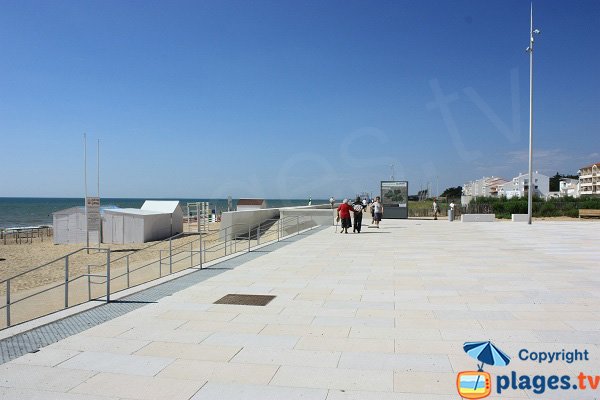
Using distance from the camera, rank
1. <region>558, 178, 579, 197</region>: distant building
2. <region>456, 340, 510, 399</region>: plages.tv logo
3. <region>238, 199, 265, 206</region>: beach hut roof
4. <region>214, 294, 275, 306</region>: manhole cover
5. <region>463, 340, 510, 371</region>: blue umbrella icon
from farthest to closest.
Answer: <region>558, 178, 579, 197</region>: distant building, <region>238, 199, 265, 206</region>: beach hut roof, <region>214, 294, 275, 306</region>: manhole cover, <region>463, 340, 510, 371</region>: blue umbrella icon, <region>456, 340, 510, 399</region>: plages.tv logo

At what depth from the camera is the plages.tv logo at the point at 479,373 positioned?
3.76 metres

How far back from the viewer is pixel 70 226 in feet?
89.5

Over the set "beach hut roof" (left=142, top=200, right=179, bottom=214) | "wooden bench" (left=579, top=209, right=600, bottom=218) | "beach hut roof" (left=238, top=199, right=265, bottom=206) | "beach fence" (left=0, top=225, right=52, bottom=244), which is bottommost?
"beach fence" (left=0, top=225, right=52, bottom=244)

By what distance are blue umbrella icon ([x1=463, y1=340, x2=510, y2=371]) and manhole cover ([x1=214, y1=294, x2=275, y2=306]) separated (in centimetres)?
309

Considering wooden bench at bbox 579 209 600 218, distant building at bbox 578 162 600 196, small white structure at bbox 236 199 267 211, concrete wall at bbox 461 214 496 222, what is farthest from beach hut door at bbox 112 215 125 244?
distant building at bbox 578 162 600 196

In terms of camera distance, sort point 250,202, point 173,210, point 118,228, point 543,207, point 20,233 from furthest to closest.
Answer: point 250,202 < point 20,233 < point 543,207 < point 173,210 < point 118,228

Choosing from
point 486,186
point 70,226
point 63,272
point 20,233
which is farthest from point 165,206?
point 486,186

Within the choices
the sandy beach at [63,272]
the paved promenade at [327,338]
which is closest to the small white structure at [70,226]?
the sandy beach at [63,272]

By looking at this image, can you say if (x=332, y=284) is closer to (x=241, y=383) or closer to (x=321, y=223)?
(x=241, y=383)

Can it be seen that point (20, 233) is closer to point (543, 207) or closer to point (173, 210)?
point (173, 210)

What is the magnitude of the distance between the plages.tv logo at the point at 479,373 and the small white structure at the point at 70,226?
1042 inches

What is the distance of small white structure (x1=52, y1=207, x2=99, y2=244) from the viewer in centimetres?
2719

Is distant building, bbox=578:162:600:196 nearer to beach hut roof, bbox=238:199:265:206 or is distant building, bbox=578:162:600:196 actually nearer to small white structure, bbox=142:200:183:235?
beach hut roof, bbox=238:199:265:206

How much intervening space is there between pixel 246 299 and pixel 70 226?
23615 millimetres
